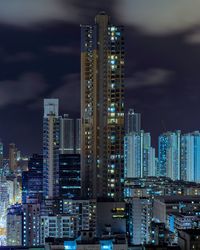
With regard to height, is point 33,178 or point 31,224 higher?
point 33,178

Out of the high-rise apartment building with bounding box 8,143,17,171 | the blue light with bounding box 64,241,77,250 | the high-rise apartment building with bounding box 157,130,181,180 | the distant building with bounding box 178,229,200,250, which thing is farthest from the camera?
the high-rise apartment building with bounding box 157,130,181,180

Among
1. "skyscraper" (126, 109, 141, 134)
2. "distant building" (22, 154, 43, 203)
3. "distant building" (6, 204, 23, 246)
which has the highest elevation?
"skyscraper" (126, 109, 141, 134)

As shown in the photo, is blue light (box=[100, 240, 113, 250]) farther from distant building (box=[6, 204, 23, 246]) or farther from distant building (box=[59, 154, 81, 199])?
distant building (box=[59, 154, 81, 199])

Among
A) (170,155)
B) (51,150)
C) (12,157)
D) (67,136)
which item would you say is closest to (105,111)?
(51,150)

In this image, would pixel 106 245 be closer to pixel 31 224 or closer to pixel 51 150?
pixel 31 224

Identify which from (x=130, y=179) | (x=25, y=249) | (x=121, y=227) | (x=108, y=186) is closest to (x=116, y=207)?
(x=121, y=227)

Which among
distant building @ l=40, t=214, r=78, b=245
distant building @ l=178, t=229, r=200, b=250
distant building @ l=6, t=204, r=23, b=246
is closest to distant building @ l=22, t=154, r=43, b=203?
distant building @ l=6, t=204, r=23, b=246

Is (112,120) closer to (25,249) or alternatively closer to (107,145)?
(107,145)
